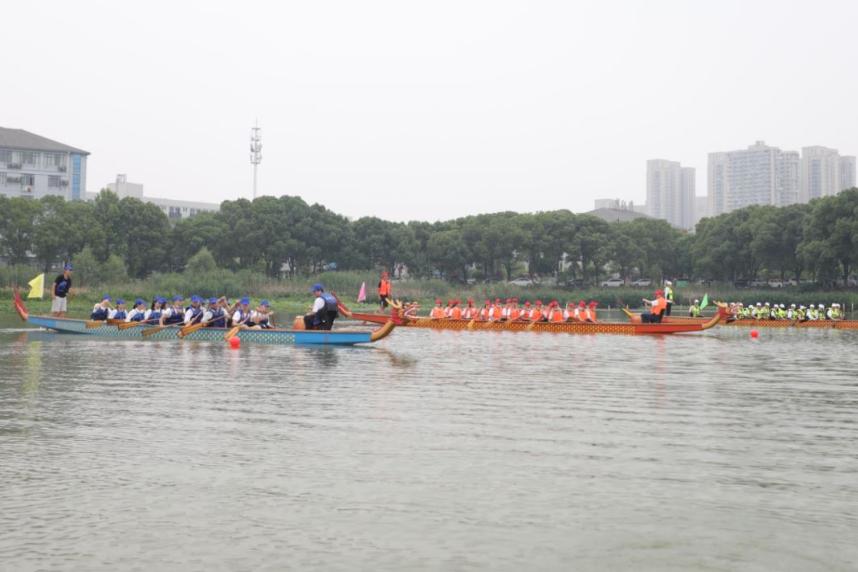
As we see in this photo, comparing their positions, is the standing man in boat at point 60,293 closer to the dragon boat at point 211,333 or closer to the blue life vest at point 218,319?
the dragon boat at point 211,333

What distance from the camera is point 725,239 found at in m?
77.5

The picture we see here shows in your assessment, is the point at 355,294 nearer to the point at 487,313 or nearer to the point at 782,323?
the point at 487,313

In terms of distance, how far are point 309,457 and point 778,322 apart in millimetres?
36497

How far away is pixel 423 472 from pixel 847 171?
21019 centimetres

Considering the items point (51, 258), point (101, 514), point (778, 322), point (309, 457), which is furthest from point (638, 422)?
point (51, 258)

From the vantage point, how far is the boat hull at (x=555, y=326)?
102 feet

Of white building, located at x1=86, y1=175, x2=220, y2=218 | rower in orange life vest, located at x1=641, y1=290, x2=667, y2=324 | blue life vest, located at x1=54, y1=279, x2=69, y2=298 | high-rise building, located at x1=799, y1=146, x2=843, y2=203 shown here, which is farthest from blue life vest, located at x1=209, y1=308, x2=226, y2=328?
high-rise building, located at x1=799, y1=146, x2=843, y2=203

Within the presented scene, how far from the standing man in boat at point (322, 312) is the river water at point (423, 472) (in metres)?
6.68

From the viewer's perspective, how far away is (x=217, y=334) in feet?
83.5

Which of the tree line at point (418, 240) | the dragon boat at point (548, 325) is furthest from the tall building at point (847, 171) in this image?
the dragon boat at point (548, 325)

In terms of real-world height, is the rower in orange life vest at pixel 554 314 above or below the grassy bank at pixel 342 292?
below

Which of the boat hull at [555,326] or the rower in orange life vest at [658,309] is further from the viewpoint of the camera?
the rower in orange life vest at [658,309]

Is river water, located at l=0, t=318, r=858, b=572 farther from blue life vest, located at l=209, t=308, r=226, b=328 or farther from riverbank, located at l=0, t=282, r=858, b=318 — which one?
riverbank, located at l=0, t=282, r=858, b=318

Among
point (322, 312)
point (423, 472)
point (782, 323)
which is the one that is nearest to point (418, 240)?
point (782, 323)
